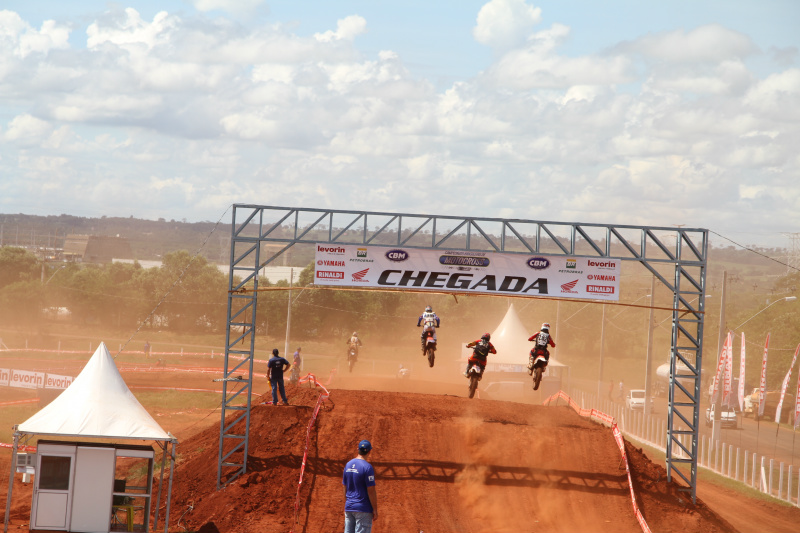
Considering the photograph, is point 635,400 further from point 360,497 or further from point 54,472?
point 360,497

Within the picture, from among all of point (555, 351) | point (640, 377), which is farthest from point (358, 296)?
point (640, 377)

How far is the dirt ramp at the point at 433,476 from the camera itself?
61.4 feet

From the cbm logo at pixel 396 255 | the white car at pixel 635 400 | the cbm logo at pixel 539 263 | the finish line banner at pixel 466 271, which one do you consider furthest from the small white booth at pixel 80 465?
the white car at pixel 635 400

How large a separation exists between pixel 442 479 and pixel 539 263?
672 cm

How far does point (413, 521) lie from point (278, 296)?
5890 centimetres

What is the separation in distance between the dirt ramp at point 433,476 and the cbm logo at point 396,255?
5555 mm

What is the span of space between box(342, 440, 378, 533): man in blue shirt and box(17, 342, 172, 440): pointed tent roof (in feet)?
22.0

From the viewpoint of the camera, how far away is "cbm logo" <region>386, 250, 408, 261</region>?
67.4 ft

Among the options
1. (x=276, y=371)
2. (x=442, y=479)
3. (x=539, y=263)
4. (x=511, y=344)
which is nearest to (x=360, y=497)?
(x=442, y=479)

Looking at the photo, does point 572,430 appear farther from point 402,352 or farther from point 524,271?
point 402,352

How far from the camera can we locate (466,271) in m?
20.6

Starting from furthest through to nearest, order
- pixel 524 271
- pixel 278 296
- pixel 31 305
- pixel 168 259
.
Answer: pixel 168 259 < pixel 31 305 < pixel 278 296 < pixel 524 271

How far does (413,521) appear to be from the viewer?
18.3m

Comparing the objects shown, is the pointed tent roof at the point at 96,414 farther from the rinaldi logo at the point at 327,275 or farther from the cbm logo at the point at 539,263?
the cbm logo at the point at 539,263
